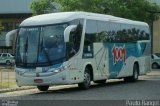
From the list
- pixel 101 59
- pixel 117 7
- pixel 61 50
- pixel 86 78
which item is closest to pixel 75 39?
pixel 61 50

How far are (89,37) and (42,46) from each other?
2.78 metres

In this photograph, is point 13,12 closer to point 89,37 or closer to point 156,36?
point 156,36

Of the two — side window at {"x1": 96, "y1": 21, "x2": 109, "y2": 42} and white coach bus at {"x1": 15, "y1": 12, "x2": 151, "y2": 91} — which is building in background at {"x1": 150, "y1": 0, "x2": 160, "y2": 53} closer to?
side window at {"x1": 96, "y1": 21, "x2": 109, "y2": 42}

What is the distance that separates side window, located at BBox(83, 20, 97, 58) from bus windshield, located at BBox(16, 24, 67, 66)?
5.88 feet

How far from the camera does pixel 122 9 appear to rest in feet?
147

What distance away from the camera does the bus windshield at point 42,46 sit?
73.7ft

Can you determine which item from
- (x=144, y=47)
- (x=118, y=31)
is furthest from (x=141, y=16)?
(x=118, y=31)

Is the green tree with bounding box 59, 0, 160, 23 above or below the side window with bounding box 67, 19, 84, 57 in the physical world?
above

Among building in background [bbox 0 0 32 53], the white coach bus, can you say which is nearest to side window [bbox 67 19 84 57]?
the white coach bus

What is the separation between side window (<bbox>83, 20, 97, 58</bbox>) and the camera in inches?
950

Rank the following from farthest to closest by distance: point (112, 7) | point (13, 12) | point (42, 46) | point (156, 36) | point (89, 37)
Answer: point (13, 12)
point (156, 36)
point (112, 7)
point (89, 37)
point (42, 46)

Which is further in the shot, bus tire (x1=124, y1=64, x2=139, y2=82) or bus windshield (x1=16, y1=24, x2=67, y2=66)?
bus tire (x1=124, y1=64, x2=139, y2=82)

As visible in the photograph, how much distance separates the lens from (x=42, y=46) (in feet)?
74.2

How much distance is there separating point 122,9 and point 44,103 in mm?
30116
